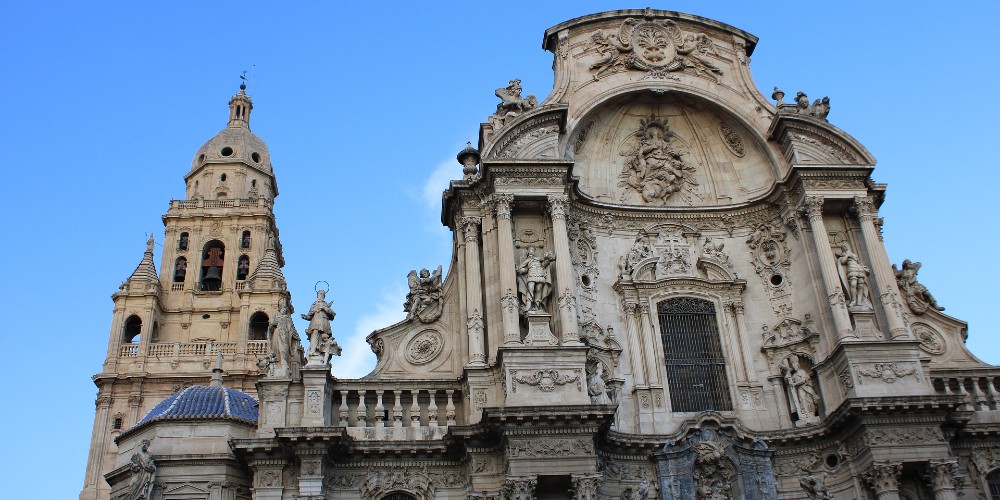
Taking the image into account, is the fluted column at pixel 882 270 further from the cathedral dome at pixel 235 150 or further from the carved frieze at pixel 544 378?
the cathedral dome at pixel 235 150

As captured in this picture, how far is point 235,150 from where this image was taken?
4938cm

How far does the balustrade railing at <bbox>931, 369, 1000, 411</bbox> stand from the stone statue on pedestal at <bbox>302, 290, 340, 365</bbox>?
12.4 meters

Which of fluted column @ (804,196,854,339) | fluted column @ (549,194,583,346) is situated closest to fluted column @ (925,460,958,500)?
fluted column @ (804,196,854,339)

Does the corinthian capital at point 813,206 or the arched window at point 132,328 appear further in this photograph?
the arched window at point 132,328

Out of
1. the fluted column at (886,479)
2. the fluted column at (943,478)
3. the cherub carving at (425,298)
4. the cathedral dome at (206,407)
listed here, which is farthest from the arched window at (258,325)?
the fluted column at (943,478)

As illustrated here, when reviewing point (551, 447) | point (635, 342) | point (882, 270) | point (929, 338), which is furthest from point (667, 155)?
point (551, 447)

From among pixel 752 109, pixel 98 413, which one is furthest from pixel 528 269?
pixel 98 413

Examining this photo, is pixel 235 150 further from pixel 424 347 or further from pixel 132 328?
pixel 424 347

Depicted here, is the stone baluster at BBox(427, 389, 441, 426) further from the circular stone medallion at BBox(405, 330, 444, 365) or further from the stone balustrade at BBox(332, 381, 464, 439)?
the circular stone medallion at BBox(405, 330, 444, 365)

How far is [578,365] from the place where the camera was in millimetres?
18047

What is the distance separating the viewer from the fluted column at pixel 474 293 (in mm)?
18750

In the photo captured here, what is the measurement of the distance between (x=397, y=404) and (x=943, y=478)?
10.3 metres

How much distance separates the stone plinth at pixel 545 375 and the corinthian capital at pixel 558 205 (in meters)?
3.28

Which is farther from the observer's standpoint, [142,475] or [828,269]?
[828,269]
